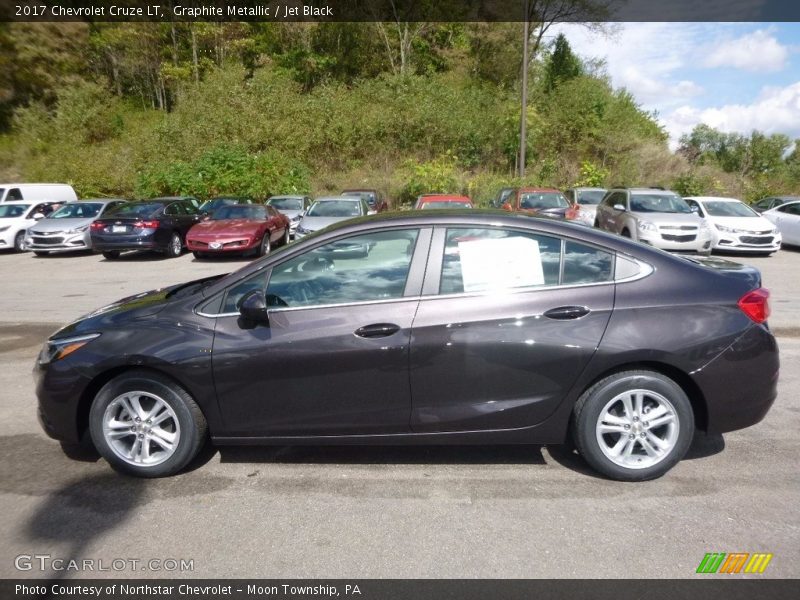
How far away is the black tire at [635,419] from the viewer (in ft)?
11.5

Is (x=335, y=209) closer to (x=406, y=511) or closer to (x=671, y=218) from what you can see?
(x=671, y=218)

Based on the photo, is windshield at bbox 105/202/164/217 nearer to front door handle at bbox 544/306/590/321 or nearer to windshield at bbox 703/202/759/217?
front door handle at bbox 544/306/590/321

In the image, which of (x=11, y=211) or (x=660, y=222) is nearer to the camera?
(x=660, y=222)

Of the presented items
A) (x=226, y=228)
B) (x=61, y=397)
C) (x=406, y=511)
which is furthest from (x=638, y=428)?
(x=226, y=228)

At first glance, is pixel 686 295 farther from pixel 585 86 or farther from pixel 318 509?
pixel 585 86

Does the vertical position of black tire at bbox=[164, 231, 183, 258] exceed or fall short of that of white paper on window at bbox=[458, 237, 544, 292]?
it falls short

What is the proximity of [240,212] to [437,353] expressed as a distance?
1384 cm

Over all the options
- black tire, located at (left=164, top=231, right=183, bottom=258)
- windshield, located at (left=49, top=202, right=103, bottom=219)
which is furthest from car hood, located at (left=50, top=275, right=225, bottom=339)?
windshield, located at (left=49, top=202, right=103, bottom=219)

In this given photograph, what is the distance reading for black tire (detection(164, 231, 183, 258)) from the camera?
15742 millimetres

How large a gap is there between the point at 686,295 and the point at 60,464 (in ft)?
13.8

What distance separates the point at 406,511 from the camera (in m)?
3.31

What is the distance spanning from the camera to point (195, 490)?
3.56 metres

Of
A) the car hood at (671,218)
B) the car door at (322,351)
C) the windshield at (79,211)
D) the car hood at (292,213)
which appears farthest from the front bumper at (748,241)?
the windshield at (79,211)

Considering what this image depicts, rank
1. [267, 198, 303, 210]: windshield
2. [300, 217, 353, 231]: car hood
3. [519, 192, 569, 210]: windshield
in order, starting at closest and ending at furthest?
[300, 217, 353, 231]: car hood < [519, 192, 569, 210]: windshield < [267, 198, 303, 210]: windshield
